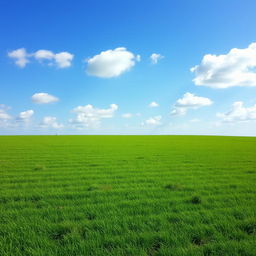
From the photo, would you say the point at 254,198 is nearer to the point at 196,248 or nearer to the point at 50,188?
the point at 196,248

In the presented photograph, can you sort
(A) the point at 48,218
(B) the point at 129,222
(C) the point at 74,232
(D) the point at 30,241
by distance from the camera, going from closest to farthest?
(D) the point at 30,241 < (C) the point at 74,232 < (B) the point at 129,222 < (A) the point at 48,218

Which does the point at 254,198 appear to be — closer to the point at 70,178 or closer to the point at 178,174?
the point at 178,174

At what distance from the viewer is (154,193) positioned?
6734 millimetres

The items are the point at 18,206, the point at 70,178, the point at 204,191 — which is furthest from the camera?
the point at 70,178

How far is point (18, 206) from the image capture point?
226 inches

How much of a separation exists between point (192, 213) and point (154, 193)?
1.81 metres

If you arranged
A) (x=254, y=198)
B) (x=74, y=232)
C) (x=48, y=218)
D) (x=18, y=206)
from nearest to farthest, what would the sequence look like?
(x=74, y=232)
(x=48, y=218)
(x=18, y=206)
(x=254, y=198)

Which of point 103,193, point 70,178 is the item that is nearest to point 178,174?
point 103,193

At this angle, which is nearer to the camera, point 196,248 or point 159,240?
point 196,248

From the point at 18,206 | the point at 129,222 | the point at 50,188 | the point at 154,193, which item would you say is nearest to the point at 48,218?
the point at 18,206

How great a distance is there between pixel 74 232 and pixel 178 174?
23.7 ft

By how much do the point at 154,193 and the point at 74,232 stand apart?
3.38m

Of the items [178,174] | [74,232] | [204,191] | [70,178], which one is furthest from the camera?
[178,174]

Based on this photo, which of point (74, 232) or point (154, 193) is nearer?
point (74, 232)
